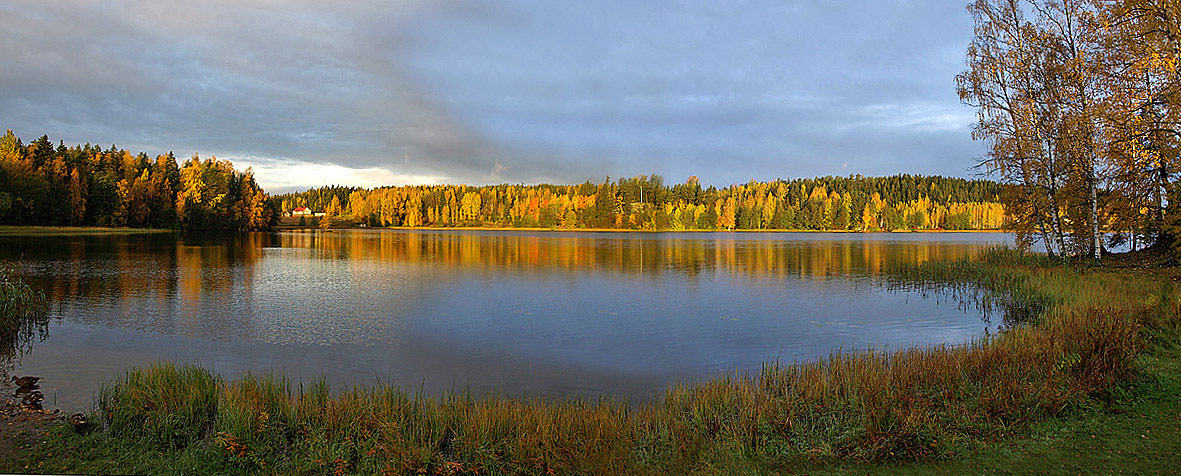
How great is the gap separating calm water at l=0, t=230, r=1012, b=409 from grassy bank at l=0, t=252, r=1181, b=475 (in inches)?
89.0

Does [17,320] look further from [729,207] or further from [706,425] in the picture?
[729,207]

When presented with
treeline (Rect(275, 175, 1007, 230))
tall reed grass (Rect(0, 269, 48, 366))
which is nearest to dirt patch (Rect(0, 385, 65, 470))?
tall reed grass (Rect(0, 269, 48, 366))

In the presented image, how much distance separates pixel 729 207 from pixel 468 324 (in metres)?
118

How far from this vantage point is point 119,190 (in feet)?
238

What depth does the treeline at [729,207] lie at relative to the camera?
128m

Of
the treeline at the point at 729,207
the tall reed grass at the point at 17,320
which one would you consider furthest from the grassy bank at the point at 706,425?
the treeline at the point at 729,207

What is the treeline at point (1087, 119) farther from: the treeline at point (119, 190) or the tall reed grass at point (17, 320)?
the treeline at point (119, 190)

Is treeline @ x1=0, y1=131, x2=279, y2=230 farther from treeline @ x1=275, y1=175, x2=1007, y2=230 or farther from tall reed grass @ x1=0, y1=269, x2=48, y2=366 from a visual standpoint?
treeline @ x1=275, y1=175, x2=1007, y2=230

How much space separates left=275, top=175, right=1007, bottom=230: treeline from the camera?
422 ft

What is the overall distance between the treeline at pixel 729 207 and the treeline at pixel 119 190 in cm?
5998

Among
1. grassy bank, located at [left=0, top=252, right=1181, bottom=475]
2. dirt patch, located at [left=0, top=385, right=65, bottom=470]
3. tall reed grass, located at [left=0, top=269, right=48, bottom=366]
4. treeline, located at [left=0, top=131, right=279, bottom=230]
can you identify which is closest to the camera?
grassy bank, located at [left=0, top=252, right=1181, bottom=475]

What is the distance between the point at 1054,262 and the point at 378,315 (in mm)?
24286

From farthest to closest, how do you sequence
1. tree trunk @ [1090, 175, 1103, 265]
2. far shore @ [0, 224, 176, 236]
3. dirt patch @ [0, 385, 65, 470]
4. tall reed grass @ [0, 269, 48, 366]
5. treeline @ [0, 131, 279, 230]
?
treeline @ [0, 131, 279, 230] → far shore @ [0, 224, 176, 236] → tree trunk @ [1090, 175, 1103, 265] → tall reed grass @ [0, 269, 48, 366] → dirt patch @ [0, 385, 65, 470]

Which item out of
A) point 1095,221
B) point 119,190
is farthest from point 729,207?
point 1095,221
